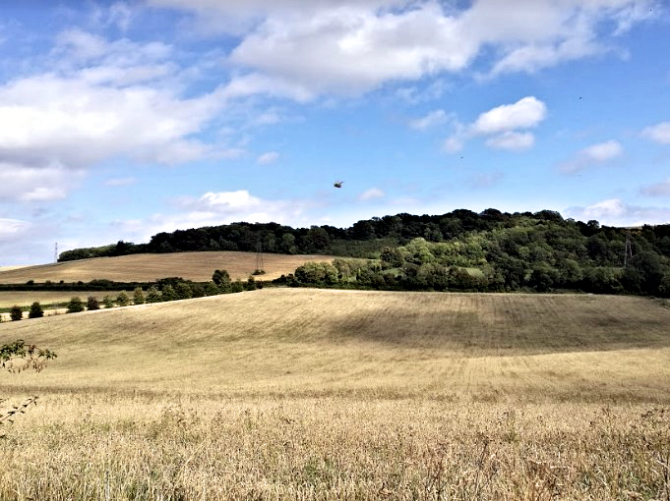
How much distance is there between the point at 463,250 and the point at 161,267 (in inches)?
2002

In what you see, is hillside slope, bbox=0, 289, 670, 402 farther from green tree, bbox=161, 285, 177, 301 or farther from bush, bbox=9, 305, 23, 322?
green tree, bbox=161, 285, 177, 301

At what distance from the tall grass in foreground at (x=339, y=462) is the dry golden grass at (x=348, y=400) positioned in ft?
0.09

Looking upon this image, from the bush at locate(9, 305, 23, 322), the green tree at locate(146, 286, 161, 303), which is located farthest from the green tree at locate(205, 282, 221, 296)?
the bush at locate(9, 305, 23, 322)

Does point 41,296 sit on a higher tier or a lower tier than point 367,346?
higher

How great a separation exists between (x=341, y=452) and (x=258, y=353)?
40.4m

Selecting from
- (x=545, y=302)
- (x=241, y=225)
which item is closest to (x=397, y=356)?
(x=545, y=302)

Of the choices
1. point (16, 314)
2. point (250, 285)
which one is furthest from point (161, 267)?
point (16, 314)

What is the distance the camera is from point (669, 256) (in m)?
92.2

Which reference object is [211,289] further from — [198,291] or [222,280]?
[222,280]

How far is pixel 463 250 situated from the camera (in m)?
100

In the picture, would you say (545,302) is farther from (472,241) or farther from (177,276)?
(177,276)

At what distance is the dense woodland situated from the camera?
8212cm

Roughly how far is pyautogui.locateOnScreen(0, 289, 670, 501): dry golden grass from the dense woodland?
10.0 meters

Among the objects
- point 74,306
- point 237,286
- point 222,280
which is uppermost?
point 222,280
